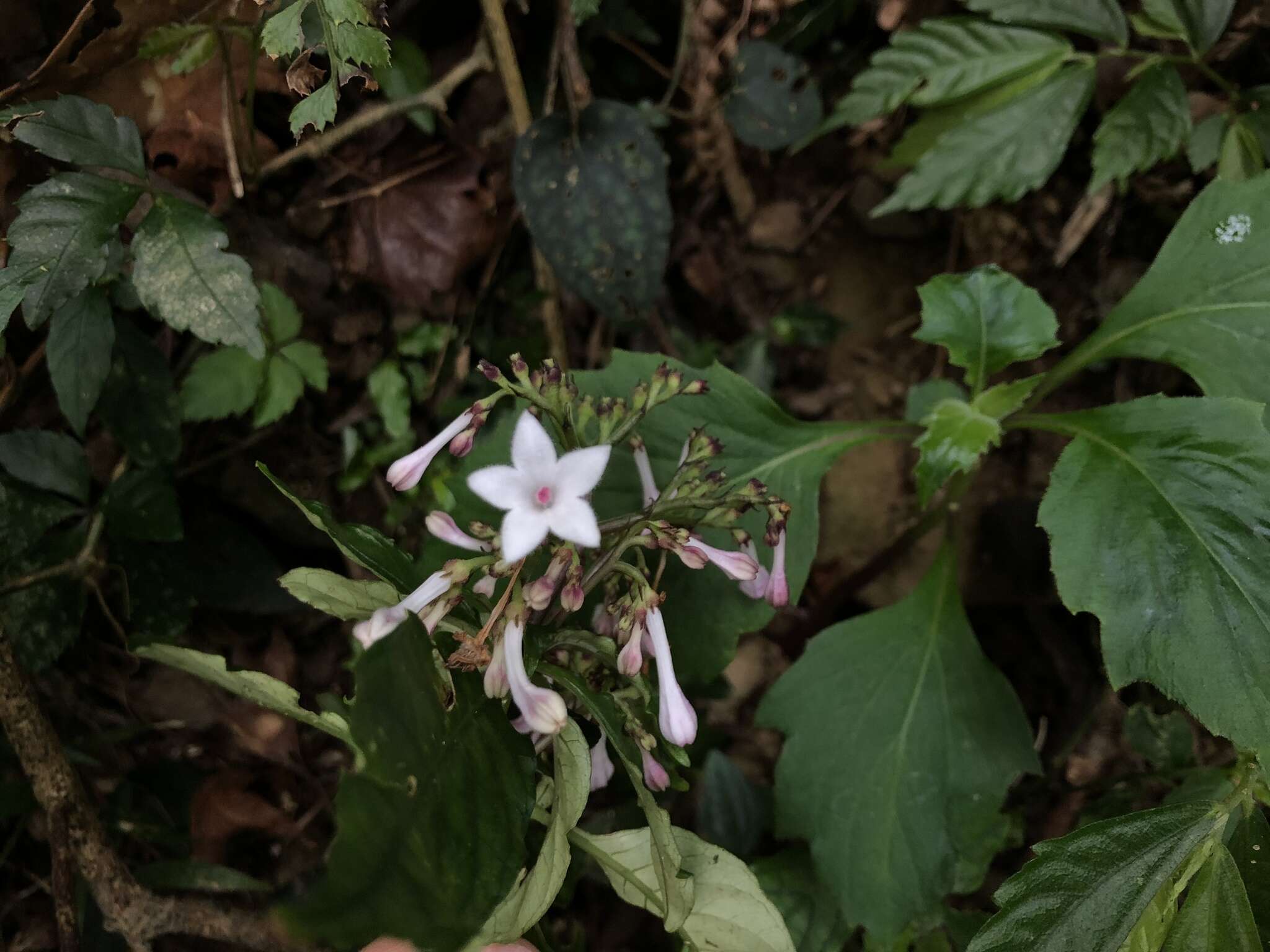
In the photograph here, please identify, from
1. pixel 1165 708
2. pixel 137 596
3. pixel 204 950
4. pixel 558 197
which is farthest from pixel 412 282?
pixel 1165 708

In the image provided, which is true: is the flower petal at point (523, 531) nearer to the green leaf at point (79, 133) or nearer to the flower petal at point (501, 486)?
the flower petal at point (501, 486)

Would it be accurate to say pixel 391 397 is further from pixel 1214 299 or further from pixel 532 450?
pixel 1214 299

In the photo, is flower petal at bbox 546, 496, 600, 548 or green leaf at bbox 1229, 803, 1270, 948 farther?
green leaf at bbox 1229, 803, 1270, 948

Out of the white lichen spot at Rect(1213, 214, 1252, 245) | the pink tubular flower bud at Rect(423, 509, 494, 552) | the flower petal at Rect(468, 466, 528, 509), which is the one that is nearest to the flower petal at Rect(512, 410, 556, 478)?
the flower petal at Rect(468, 466, 528, 509)

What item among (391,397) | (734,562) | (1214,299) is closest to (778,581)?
(734,562)

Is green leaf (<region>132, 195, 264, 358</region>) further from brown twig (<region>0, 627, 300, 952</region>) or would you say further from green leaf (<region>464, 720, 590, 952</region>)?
green leaf (<region>464, 720, 590, 952</region>)

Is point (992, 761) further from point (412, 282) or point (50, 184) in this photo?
point (50, 184)
